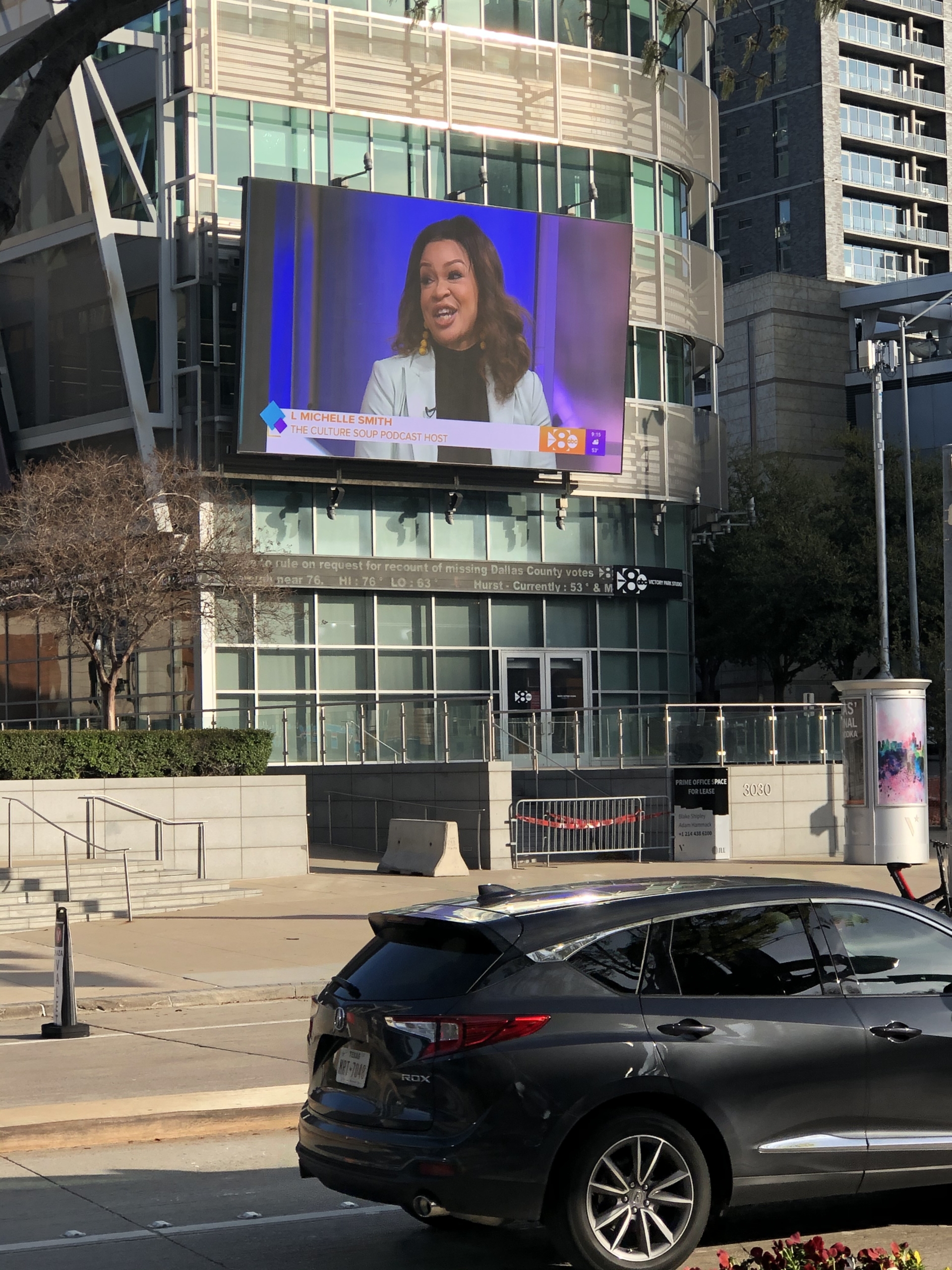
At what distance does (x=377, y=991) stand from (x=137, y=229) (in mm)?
31766

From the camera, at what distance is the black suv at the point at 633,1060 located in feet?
20.6

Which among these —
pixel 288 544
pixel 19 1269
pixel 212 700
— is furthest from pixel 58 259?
pixel 19 1269

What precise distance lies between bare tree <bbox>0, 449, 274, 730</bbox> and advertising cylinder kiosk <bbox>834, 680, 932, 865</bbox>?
464 inches

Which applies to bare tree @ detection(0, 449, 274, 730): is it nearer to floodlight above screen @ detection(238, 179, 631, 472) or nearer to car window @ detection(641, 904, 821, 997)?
floodlight above screen @ detection(238, 179, 631, 472)

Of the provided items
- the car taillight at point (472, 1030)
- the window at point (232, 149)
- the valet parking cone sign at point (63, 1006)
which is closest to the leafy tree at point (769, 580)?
the window at point (232, 149)

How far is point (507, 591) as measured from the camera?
40094 mm

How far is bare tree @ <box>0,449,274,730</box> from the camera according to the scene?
28.4 m

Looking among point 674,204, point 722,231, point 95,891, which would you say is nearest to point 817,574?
point 674,204

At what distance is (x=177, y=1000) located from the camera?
51.6ft

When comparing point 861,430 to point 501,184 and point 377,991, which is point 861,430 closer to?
point 501,184

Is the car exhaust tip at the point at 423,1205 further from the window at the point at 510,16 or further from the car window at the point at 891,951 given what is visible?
the window at the point at 510,16

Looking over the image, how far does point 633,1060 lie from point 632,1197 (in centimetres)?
51

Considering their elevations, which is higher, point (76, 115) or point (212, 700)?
point (76, 115)

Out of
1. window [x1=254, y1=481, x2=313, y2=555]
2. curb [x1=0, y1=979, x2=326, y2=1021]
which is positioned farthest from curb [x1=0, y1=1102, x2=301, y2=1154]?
window [x1=254, y1=481, x2=313, y2=555]
